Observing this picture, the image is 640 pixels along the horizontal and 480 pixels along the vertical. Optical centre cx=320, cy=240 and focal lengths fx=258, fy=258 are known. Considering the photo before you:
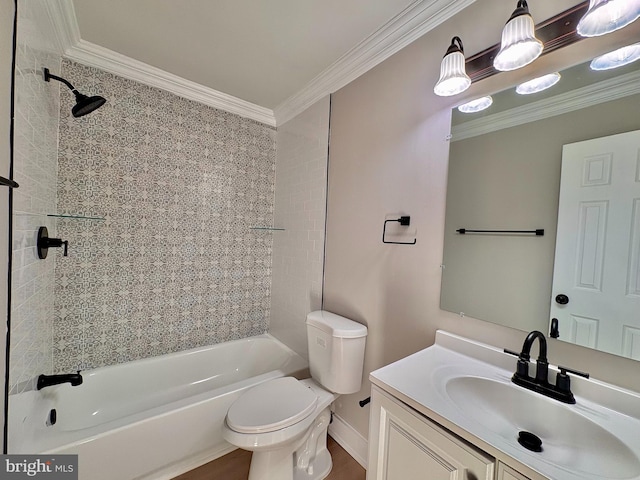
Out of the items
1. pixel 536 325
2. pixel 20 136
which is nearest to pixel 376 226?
pixel 536 325

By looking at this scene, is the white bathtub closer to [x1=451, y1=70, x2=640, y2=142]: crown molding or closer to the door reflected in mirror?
the door reflected in mirror

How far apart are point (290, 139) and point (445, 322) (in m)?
1.99

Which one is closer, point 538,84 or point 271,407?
point 538,84

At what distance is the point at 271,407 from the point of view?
1.36 m

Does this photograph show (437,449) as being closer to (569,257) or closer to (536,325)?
(536,325)

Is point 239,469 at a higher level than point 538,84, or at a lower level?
lower

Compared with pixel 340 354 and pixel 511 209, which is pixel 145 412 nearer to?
pixel 340 354

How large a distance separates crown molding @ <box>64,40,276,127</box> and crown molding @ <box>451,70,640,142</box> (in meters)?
1.87

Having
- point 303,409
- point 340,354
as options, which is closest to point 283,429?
point 303,409

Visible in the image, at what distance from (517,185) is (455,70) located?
55 cm

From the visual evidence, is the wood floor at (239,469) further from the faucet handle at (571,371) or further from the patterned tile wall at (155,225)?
the faucet handle at (571,371)

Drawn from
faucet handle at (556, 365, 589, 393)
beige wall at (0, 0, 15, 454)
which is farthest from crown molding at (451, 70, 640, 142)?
beige wall at (0, 0, 15, 454)

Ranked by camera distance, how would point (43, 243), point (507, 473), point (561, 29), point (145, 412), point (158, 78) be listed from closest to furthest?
point (507, 473) < point (561, 29) < point (43, 243) < point (145, 412) < point (158, 78)

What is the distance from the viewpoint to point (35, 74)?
45.7 inches
